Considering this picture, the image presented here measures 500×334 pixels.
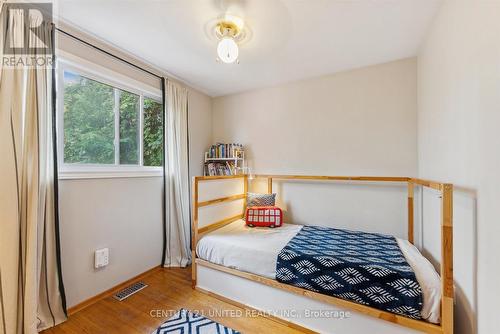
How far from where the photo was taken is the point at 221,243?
6.32ft

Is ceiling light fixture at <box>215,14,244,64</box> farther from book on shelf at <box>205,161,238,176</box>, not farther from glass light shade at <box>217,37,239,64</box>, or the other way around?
book on shelf at <box>205,161,238,176</box>

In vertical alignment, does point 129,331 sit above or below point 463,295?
below

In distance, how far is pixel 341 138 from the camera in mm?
2465

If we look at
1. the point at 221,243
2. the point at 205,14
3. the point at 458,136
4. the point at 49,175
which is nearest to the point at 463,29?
the point at 458,136

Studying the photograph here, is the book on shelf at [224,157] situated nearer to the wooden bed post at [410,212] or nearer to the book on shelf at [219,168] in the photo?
the book on shelf at [219,168]

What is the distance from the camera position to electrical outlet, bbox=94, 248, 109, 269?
71.9 inches

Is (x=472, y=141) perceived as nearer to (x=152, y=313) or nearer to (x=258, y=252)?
(x=258, y=252)

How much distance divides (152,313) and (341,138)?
2.57 meters

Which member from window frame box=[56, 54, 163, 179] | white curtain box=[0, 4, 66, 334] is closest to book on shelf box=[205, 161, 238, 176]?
window frame box=[56, 54, 163, 179]

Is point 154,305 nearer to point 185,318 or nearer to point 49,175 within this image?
point 185,318

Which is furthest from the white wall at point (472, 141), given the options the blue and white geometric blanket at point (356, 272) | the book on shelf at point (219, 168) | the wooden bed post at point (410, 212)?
the book on shelf at point (219, 168)

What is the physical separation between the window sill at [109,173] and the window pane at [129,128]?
15 centimetres

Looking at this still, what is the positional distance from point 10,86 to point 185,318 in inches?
79.1

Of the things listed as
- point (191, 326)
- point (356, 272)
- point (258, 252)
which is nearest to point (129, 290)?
point (191, 326)
